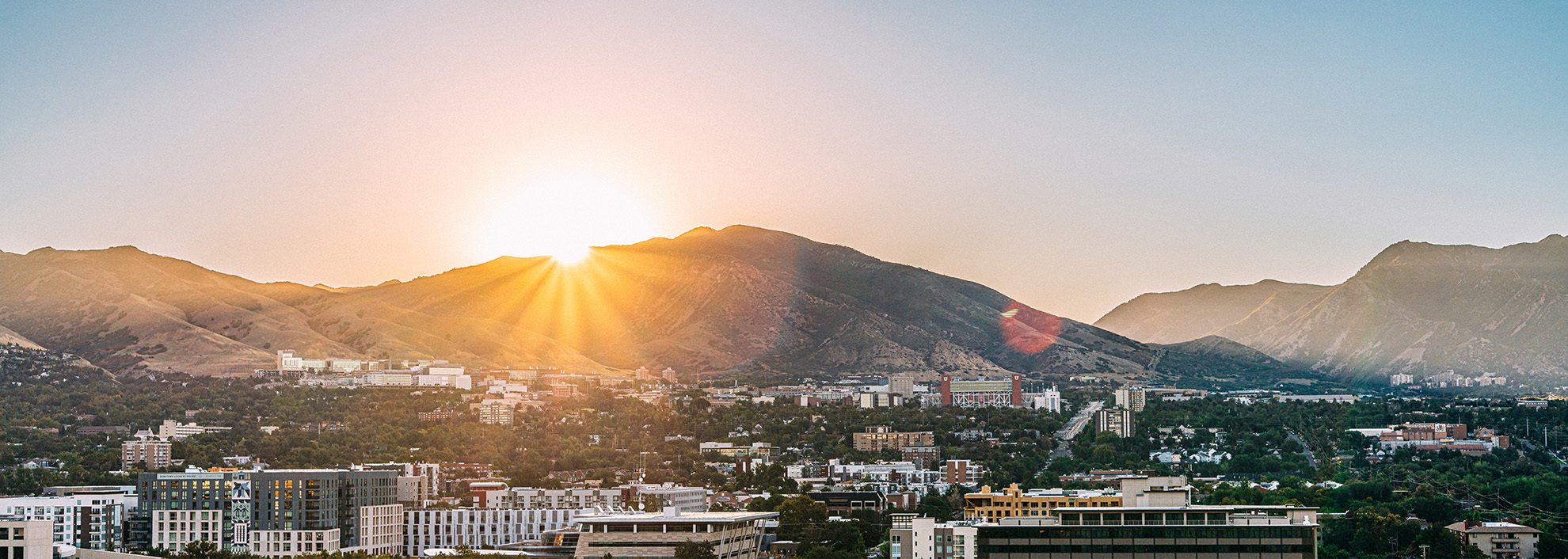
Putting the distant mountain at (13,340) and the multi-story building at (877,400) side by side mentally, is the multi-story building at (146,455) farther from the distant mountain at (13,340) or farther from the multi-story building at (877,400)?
the distant mountain at (13,340)

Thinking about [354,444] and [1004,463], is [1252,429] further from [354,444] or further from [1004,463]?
[354,444]

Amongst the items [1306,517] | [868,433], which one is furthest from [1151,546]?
[868,433]

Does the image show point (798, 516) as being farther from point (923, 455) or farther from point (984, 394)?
point (984, 394)

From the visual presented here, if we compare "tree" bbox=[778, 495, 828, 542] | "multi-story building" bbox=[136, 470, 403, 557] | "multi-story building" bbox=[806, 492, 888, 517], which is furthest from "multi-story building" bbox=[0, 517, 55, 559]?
"multi-story building" bbox=[806, 492, 888, 517]

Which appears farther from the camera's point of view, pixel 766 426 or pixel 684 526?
pixel 766 426

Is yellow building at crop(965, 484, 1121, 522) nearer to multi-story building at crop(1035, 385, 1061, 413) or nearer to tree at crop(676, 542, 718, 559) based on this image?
tree at crop(676, 542, 718, 559)

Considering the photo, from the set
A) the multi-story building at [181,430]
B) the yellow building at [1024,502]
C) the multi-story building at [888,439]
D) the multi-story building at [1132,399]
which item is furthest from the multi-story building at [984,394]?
the yellow building at [1024,502]
